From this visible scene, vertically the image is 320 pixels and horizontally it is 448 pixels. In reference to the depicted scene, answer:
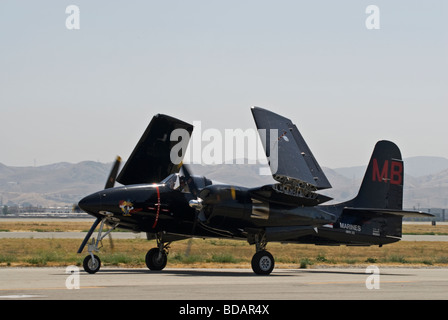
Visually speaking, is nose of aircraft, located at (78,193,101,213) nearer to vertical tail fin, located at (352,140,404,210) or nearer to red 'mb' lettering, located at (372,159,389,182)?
vertical tail fin, located at (352,140,404,210)

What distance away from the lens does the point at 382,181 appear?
32281 millimetres

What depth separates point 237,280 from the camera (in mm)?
24484

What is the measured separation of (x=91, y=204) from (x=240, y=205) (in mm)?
5239

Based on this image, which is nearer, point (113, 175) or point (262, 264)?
point (262, 264)

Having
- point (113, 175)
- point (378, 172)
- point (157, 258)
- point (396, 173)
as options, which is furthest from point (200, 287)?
point (396, 173)

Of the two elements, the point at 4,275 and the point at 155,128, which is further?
the point at 155,128

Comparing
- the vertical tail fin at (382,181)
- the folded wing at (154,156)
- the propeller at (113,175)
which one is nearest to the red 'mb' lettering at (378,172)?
the vertical tail fin at (382,181)

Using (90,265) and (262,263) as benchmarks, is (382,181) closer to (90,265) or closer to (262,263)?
(262,263)

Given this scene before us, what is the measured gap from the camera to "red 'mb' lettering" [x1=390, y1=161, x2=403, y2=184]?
32594mm

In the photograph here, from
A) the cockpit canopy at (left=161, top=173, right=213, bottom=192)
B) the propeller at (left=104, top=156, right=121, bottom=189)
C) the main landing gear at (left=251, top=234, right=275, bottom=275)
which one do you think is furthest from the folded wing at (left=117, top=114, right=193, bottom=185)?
the main landing gear at (left=251, top=234, right=275, bottom=275)

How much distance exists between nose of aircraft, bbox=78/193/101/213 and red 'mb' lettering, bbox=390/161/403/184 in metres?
12.8
